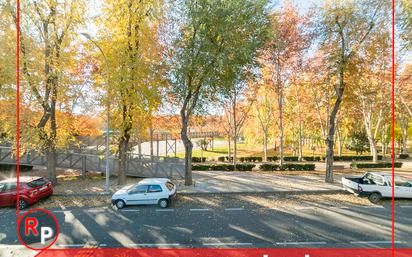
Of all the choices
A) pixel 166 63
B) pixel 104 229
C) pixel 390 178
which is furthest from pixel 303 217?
pixel 166 63

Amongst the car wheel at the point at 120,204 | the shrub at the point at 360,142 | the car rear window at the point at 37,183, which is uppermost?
the shrub at the point at 360,142

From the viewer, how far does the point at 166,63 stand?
45.9ft

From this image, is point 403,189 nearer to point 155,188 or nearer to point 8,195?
point 155,188

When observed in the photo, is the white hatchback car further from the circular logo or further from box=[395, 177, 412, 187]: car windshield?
box=[395, 177, 412, 187]: car windshield

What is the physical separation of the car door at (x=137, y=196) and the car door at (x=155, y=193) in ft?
0.71

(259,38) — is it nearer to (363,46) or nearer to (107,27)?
(363,46)

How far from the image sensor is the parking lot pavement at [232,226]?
796cm

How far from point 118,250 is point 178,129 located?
2010 cm

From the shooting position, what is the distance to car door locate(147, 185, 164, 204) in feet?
38.0

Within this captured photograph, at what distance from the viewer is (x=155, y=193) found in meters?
11.6

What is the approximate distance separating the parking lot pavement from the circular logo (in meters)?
0.28

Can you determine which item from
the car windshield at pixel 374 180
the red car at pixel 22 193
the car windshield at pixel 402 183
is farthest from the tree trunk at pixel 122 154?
the car windshield at pixel 402 183

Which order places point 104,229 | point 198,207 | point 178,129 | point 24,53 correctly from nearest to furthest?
point 104,229 → point 198,207 → point 24,53 → point 178,129

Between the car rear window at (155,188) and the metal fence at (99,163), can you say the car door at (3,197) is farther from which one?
the car rear window at (155,188)
